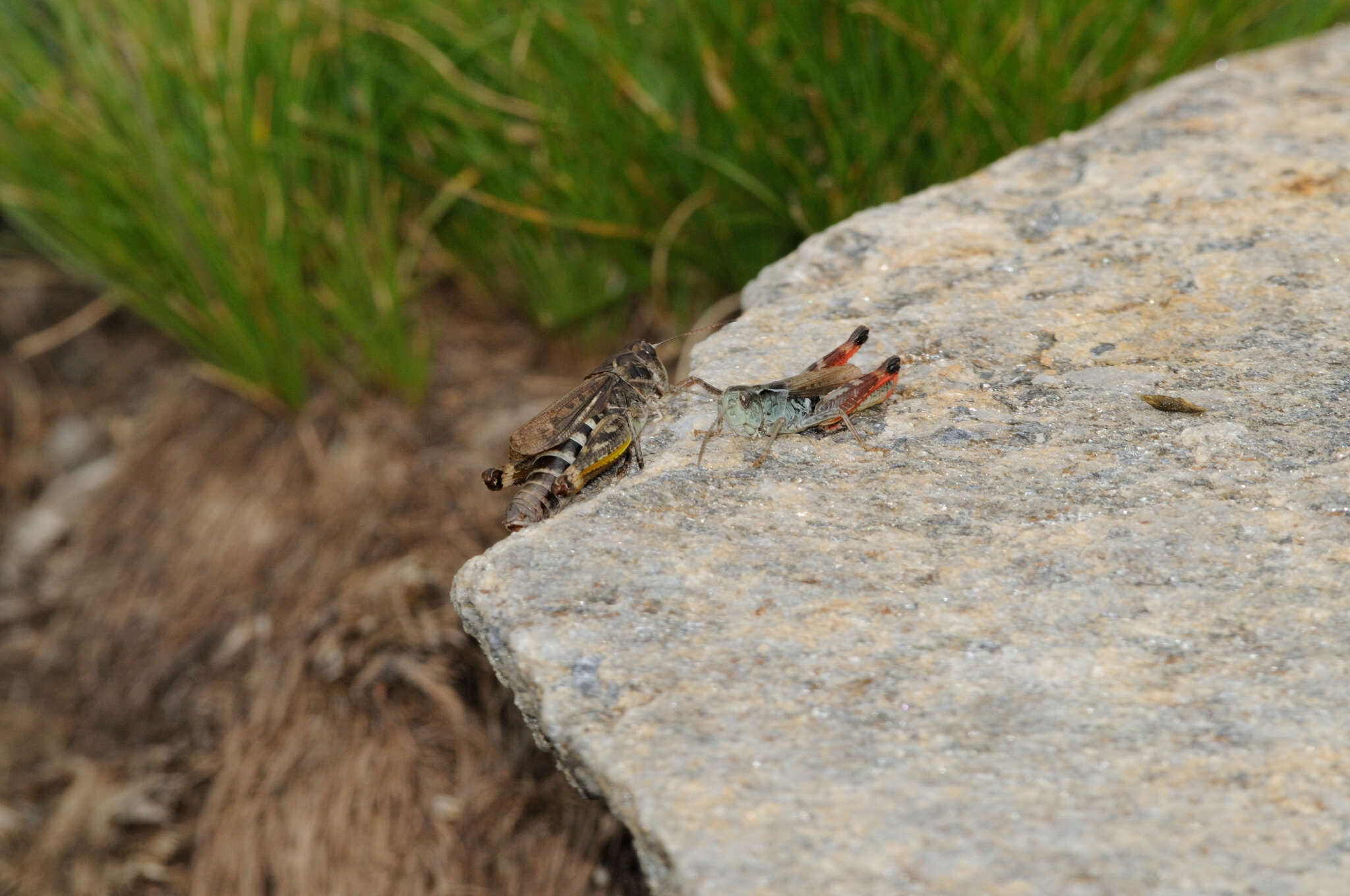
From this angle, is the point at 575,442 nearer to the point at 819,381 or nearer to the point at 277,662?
the point at 819,381

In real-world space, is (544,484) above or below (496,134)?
below

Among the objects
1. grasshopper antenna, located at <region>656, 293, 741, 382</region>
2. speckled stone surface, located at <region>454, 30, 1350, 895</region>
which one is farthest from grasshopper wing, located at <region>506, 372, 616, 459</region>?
grasshopper antenna, located at <region>656, 293, 741, 382</region>

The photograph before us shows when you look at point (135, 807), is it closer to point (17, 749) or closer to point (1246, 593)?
point (17, 749)

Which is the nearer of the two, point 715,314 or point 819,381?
point 819,381

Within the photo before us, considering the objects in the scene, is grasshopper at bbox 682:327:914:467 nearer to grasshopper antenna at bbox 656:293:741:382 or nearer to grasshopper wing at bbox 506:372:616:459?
grasshopper wing at bbox 506:372:616:459

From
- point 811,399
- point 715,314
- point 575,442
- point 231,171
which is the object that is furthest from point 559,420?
point 231,171

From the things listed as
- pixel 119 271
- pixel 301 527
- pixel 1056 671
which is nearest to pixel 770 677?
pixel 1056 671

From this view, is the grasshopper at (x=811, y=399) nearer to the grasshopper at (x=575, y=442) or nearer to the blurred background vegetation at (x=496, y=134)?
the grasshopper at (x=575, y=442)
